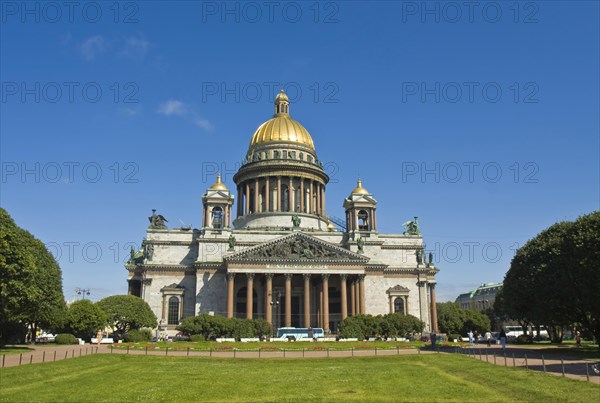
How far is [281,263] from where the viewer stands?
3155 inches

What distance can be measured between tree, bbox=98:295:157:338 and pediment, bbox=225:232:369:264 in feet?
47.2

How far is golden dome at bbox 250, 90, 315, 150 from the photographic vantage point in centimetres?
10506

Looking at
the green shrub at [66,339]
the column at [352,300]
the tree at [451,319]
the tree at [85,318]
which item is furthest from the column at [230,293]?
the tree at [451,319]

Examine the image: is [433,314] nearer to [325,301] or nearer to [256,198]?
[325,301]

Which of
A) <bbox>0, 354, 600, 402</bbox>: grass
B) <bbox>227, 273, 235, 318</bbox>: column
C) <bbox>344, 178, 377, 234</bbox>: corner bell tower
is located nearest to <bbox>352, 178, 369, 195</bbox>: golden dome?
<bbox>344, 178, 377, 234</bbox>: corner bell tower

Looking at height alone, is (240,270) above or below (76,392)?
above

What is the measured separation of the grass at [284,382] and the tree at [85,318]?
2889 cm

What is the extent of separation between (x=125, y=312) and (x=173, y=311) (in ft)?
48.4

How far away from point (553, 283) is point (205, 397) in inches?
1399

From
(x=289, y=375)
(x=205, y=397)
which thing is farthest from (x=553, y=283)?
(x=205, y=397)

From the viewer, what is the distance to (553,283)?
154ft

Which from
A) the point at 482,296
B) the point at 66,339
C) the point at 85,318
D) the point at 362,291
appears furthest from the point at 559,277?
the point at 482,296

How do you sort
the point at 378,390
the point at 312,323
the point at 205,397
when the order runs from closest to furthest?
the point at 205,397, the point at 378,390, the point at 312,323

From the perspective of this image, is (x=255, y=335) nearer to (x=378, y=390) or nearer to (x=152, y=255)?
(x=152, y=255)
